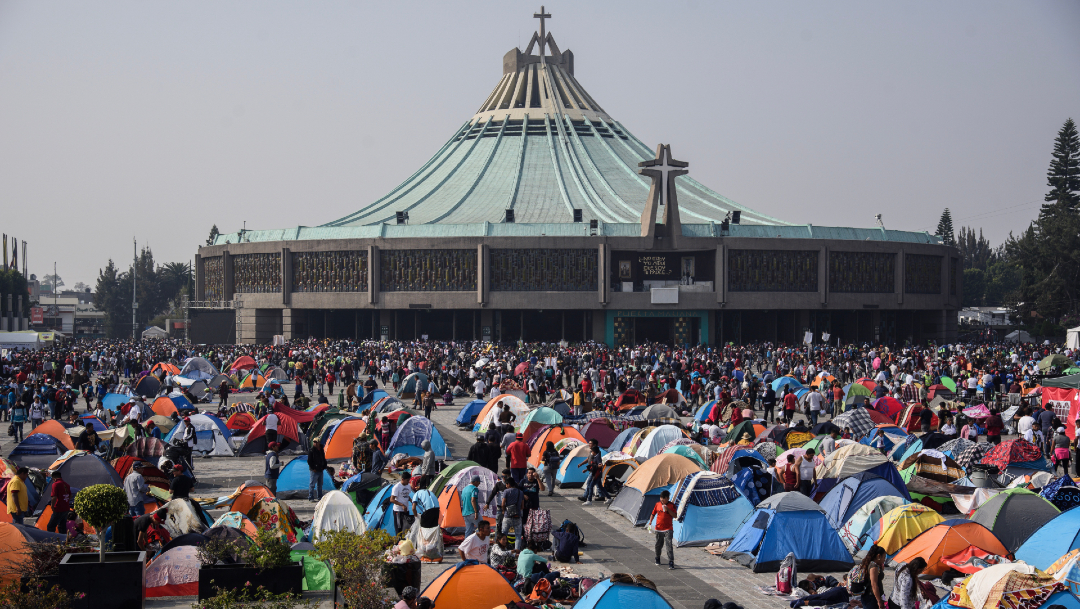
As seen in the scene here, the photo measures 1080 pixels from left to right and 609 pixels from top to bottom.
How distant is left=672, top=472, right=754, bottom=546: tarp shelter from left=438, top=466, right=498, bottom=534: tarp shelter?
242cm

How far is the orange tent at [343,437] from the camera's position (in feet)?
63.5

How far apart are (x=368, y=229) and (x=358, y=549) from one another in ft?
156

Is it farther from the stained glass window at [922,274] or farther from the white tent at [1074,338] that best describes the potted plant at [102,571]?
the stained glass window at [922,274]

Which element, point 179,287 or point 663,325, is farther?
point 179,287

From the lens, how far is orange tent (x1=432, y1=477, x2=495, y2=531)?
44.8ft

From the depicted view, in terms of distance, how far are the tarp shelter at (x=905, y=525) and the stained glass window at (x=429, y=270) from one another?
4257 centimetres

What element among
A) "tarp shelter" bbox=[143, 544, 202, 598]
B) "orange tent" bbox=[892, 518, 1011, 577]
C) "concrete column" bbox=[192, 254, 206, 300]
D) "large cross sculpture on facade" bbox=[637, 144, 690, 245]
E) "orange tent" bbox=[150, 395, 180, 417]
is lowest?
"tarp shelter" bbox=[143, 544, 202, 598]

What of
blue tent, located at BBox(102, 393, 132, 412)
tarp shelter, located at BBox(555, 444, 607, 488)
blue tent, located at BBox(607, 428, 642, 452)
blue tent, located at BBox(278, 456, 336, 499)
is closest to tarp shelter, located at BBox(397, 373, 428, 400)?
blue tent, located at BBox(102, 393, 132, 412)

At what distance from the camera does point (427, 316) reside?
56.8 meters

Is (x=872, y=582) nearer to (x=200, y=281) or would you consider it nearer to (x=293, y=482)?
(x=293, y=482)

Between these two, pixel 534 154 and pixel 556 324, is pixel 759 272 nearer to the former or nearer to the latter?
pixel 556 324

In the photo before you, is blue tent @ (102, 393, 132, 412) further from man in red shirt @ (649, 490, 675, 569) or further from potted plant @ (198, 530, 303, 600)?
man in red shirt @ (649, 490, 675, 569)

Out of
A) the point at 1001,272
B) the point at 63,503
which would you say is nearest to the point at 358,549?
the point at 63,503

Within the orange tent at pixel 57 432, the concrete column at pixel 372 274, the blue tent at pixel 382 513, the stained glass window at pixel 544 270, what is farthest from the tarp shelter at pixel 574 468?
the concrete column at pixel 372 274
